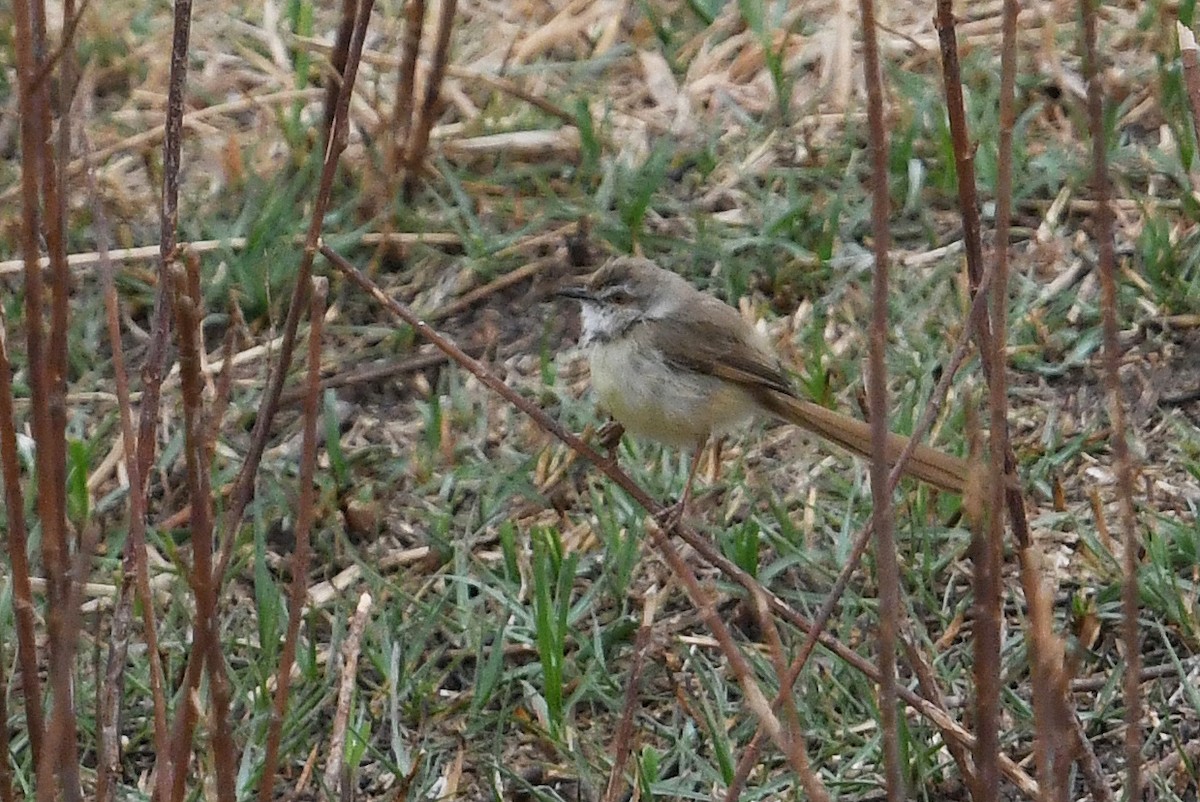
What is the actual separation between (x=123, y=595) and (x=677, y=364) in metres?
2.50

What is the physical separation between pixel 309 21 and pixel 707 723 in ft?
13.0

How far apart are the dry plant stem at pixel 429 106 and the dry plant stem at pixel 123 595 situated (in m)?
2.88

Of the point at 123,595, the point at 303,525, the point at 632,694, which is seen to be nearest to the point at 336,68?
the point at 123,595

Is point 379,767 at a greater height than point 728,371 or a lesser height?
lesser

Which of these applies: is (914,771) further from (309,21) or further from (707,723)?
(309,21)

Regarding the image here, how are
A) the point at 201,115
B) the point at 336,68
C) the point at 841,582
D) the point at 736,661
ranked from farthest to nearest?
the point at 201,115
the point at 336,68
the point at 841,582
the point at 736,661

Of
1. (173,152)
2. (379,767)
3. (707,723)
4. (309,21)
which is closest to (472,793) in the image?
(379,767)

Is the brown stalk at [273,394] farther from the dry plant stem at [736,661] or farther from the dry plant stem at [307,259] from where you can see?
the dry plant stem at [736,661]

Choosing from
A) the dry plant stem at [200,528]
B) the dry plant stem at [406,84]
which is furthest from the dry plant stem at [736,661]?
the dry plant stem at [406,84]

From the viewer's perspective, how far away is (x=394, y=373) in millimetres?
5500

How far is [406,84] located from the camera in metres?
5.78

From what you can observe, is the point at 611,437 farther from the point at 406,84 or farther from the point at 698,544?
the point at 406,84

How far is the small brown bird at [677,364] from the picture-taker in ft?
15.6

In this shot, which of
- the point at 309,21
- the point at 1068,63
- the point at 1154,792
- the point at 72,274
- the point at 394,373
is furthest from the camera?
the point at 309,21
